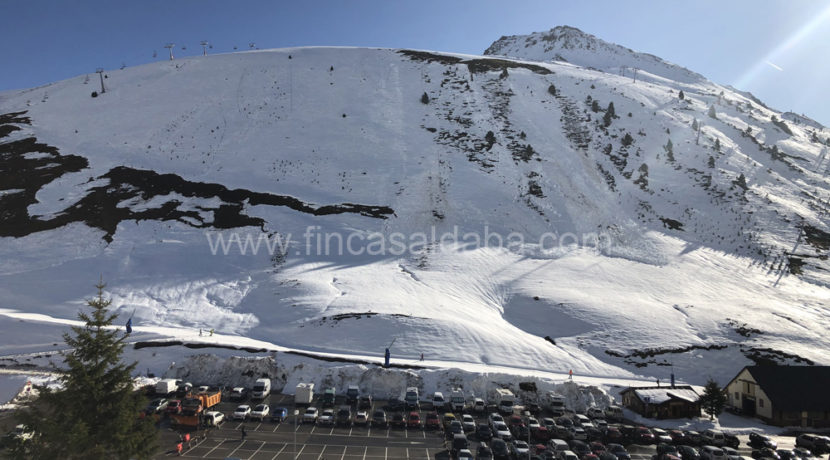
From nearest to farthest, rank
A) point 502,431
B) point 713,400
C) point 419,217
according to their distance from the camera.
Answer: point 502,431, point 713,400, point 419,217

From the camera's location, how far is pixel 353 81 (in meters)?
106

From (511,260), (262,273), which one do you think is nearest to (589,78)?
(511,260)

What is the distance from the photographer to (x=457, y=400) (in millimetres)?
30344

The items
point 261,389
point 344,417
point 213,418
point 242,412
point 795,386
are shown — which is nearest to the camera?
point 213,418

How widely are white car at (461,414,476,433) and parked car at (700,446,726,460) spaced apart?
12403 millimetres

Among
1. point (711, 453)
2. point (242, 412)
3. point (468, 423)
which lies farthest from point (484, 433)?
point (242, 412)

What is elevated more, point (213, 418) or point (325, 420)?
point (213, 418)

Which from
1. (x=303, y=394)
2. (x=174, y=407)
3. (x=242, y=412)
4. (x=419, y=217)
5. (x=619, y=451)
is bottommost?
(x=619, y=451)

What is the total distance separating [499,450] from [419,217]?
42.8 meters

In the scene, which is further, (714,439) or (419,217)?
(419,217)

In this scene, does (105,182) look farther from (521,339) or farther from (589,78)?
(589,78)

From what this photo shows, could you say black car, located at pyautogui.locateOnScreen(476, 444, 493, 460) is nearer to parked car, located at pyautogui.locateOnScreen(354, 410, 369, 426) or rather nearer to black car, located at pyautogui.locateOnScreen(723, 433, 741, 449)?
parked car, located at pyautogui.locateOnScreen(354, 410, 369, 426)

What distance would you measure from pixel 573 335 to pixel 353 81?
84038 millimetres

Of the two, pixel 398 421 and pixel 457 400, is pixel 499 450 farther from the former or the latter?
pixel 457 400
